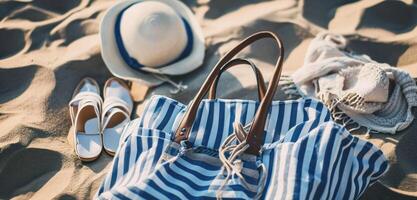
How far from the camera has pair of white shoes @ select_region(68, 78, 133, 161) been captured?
6.83 ft

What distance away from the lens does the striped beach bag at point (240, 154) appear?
1.35 m

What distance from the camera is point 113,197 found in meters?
1.36

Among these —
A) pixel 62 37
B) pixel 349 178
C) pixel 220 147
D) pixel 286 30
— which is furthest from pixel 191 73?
pixel 349 178

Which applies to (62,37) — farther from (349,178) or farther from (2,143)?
(349,178)

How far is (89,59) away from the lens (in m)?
2.57

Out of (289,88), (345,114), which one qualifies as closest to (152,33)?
(289,88)

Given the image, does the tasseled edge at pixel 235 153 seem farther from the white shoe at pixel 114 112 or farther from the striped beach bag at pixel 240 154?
the white shoe at pixel 114 112

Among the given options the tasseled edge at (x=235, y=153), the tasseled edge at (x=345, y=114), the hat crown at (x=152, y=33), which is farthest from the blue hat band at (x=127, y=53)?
the tasseled edge at (x=235, y=153)

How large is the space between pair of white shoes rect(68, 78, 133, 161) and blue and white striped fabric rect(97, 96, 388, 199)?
1.78ft

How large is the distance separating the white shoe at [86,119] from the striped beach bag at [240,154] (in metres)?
0.54

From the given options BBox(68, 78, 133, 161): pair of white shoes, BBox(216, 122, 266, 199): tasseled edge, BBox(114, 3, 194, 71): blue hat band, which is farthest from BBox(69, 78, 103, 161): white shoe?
BBox(216, 122, 266, 199): tasseled edge

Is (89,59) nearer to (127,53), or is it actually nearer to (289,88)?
(127,53)

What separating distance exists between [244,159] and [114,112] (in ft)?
3.17

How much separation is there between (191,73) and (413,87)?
3.43 ft
